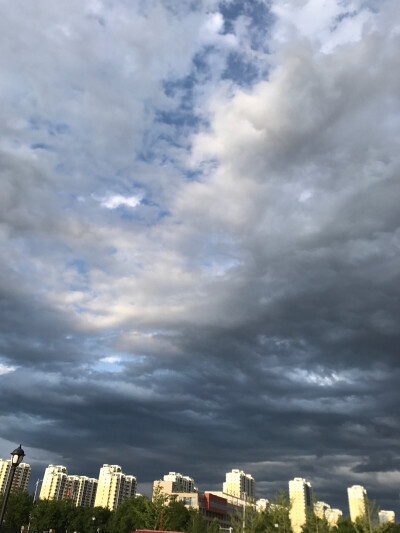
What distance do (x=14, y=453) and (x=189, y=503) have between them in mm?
154714

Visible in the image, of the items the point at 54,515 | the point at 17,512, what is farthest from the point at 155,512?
the point at 17,512

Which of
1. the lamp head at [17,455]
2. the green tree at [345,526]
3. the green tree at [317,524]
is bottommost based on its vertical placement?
the lamp head at [17,455]

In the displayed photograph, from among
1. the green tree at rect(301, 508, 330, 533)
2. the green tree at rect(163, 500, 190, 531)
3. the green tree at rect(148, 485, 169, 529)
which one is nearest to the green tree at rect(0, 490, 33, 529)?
the green tree at rect(163, 500, 190, 531)

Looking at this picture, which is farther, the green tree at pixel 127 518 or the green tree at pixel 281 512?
the green tree at pixel 127 518

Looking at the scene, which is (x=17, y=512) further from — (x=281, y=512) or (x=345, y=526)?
(x=281, y=512)

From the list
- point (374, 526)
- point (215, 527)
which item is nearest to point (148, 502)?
point (215, 527)

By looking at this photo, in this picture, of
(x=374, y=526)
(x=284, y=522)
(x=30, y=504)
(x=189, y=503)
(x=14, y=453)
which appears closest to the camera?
(x=14, y=453)

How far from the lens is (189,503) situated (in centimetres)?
15738

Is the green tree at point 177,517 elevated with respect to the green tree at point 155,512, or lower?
elevated

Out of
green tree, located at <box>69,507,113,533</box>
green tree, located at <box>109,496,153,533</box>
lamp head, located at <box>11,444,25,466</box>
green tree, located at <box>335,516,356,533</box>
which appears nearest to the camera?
lamp head, located at <box>11,444,25,466</box>

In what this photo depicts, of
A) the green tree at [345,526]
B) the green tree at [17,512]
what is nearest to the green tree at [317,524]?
the green tree at [345,526]

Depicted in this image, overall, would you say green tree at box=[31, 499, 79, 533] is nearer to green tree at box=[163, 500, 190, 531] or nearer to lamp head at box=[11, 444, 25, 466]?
green tree at box=[163, 500, 190, 531]

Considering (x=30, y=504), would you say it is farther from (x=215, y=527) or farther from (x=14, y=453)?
(x=14, y=453)

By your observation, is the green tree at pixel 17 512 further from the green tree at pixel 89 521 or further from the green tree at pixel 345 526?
the green tree at pixel 345 526
